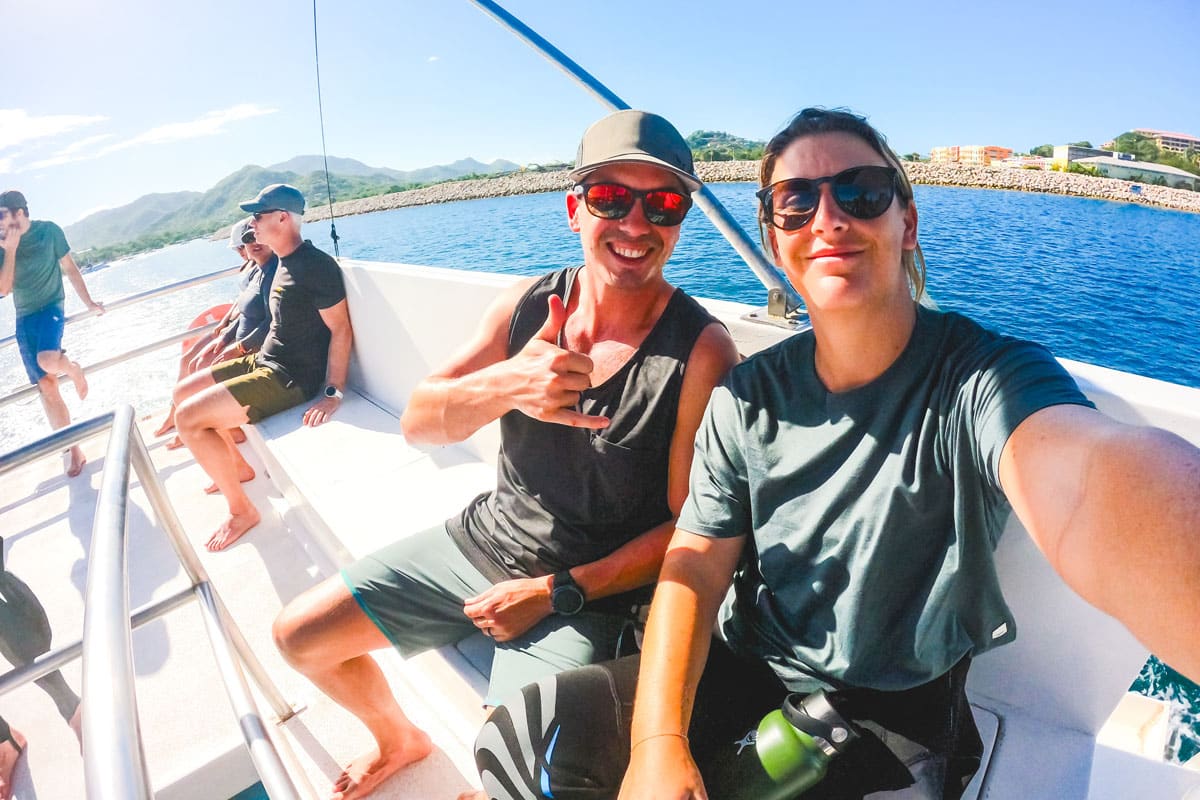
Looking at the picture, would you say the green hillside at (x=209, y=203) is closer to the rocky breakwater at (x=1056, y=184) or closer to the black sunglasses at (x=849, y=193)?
the black sunglasses at (x=849, y=193)

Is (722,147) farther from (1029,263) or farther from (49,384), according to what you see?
(49,384)

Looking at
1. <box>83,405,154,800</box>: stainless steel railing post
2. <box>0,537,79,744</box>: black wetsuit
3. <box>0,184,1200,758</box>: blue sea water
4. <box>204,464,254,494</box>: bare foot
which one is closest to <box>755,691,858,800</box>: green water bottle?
<box>83,405,154,800</box>: stainless steel railing post

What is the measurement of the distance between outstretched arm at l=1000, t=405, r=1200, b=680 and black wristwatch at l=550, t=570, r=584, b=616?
0.76m

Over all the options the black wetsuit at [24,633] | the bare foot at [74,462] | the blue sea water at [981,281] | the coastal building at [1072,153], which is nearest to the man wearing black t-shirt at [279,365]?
the black wetsuit at [24,633]

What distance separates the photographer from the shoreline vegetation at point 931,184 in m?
36.7

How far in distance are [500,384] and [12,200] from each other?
450 cm

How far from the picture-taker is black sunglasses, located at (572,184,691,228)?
1213 mm

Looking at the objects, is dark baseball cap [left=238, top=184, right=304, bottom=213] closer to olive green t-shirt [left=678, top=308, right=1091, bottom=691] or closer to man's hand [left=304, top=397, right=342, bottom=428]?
man's hand [left=304, top=397, right=342, bottom=428]

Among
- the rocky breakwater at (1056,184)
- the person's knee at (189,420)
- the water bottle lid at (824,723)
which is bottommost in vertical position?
the water bottle lid at (824,723)

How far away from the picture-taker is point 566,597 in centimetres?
114

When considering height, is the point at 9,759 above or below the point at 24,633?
below

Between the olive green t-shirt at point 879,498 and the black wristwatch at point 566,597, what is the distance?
0.32m

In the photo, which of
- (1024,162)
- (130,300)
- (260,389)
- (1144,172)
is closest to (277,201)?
(260,389)

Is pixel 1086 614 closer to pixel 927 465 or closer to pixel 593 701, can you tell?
pixel 927 465
